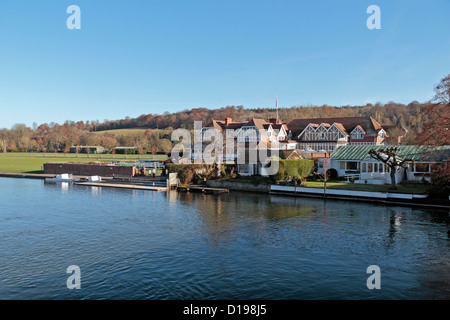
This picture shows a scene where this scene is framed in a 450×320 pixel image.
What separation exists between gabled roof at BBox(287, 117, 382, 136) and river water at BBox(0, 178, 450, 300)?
41.6 meters

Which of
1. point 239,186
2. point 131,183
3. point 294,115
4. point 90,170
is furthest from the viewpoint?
point 294,115

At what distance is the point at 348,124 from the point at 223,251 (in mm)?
62143

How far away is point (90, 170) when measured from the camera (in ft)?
197

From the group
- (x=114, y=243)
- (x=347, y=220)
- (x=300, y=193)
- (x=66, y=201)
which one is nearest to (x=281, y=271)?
(x=114, y=243)

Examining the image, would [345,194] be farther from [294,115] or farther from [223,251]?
[294,115]

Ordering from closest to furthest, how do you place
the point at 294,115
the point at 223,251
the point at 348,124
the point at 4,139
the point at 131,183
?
the point at 223,251 → the point at 131,183 → the point at 348,124 → the point at 294,115 → the point at 4,139


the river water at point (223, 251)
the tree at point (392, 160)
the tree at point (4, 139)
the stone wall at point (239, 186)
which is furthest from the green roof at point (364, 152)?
the tree at point (4, 139)

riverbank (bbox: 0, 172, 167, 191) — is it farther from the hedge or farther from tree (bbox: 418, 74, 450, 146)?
tree (bbox: 418, 74, 450, 146)

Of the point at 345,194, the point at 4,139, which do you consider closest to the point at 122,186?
the point at 345,194

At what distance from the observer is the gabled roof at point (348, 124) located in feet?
230

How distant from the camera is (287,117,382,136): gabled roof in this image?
230 ft

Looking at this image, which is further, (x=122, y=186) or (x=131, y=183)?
(x=131, y=183)

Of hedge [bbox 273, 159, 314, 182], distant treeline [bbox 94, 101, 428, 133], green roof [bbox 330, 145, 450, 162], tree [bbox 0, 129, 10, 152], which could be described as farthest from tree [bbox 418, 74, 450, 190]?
tree [bbox 0, 129, 10, 152]

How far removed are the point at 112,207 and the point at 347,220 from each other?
69.5ft
